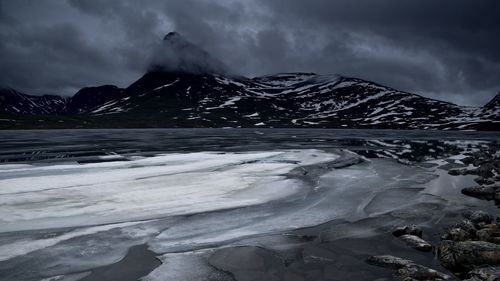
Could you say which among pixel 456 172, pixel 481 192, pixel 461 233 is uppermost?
pixel 456 172

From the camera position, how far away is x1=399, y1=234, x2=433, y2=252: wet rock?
10172mm

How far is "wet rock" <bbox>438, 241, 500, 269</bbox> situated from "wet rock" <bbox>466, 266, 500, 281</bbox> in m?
0.59

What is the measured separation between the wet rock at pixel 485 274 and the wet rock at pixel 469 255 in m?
0.59

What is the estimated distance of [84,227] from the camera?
474 inches

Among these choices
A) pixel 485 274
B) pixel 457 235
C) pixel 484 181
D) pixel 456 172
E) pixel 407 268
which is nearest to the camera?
pixel 485 274

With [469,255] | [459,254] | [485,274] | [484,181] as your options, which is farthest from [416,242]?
[484,181]

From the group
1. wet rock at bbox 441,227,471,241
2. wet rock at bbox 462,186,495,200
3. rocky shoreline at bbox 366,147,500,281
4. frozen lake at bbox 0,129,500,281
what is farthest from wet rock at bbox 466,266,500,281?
wet rock at bbox 462,186,495,200

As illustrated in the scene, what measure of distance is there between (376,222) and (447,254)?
13.0 feet

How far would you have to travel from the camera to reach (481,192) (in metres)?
17.7

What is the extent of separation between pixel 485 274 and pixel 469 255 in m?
1.13

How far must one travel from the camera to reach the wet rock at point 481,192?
17.2 m

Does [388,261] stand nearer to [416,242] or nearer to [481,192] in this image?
[416,242]

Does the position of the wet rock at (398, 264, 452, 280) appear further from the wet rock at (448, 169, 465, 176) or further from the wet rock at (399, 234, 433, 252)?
the wet rock at (448, 169, 465, 176)

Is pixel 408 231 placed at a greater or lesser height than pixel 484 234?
lesser
